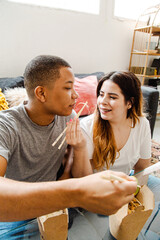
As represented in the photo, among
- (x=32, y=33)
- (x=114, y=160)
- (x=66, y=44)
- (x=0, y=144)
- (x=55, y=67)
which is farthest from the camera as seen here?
(x=66, y=44)

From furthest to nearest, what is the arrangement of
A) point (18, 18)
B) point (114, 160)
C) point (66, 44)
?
point (66, 44), point (18, 18), point (114, 160)

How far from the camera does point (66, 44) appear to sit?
2273mm

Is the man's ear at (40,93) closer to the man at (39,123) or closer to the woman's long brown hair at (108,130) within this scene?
the man at (39,123)

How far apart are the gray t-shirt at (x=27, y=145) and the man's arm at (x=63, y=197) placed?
34 centimetres

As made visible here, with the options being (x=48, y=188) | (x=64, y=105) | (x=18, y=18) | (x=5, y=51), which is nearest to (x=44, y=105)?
(x=64, y=105)

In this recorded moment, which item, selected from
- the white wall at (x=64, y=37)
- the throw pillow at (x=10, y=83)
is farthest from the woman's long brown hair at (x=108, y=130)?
the white wall at (x=64, y=37)

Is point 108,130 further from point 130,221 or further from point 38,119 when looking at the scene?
point 130,221

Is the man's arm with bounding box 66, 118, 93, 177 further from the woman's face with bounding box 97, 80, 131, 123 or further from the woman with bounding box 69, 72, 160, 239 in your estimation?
the woman's face with bounding box 97, 80, 131, 123

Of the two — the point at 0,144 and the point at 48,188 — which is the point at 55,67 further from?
the point at 48,188

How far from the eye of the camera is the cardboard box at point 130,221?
0.54 m

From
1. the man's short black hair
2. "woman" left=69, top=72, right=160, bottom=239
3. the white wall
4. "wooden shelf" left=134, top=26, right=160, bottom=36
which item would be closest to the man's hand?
the man's short black hair

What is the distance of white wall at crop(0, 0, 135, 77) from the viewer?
188 cm

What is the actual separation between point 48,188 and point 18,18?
6.74ft

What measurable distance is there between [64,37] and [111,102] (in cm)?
160
